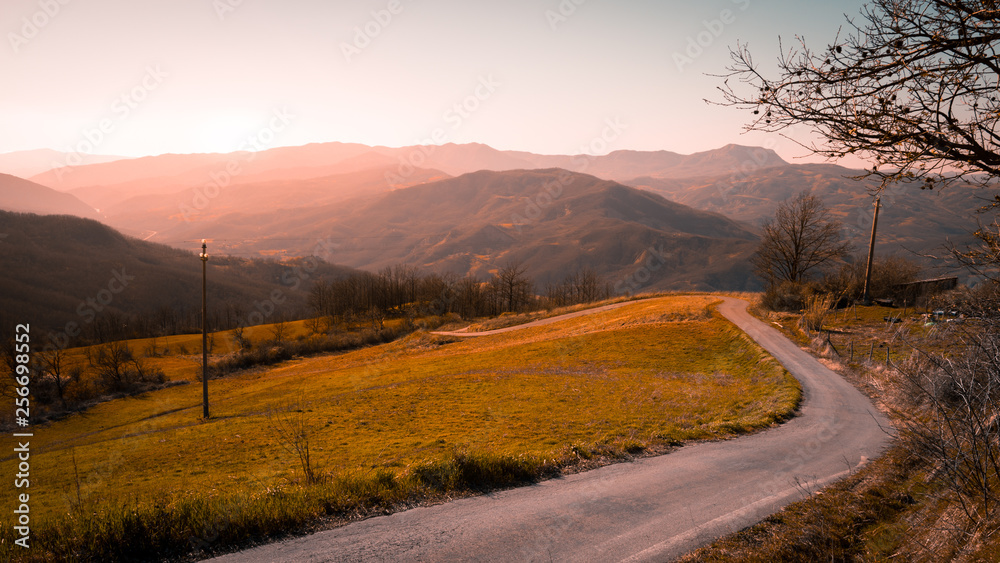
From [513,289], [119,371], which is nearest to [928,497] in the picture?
[119,371]

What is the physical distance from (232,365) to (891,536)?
6421 cm

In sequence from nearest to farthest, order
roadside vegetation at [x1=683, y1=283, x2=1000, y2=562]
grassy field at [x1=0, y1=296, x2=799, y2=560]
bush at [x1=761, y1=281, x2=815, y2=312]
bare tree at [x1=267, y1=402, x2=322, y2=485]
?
1. roadside vegetation at [x1=683, y1=283, x2=1000, y2=562]
2. grassy field at [x1=0, y1=296, x2=799, y2=560]
3. bare tree at [x1=267, y1=402, x2=322, y2=485]
4. bush at [x1=761, y1=281, x2=815, y2=312]

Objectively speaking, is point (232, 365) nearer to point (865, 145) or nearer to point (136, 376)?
point (136, 376)

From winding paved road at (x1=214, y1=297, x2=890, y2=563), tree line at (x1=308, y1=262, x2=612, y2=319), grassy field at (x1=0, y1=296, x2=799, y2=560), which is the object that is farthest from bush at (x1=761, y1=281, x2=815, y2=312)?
tree line at (x1=308, y1=262, x2=612, y2=319)

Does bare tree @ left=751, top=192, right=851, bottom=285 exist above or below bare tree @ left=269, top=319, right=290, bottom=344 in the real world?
above

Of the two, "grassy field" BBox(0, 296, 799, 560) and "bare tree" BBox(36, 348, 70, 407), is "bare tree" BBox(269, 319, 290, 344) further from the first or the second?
"bare tree" BBox(36, 348, 70, 407)

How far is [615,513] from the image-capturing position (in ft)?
26.2

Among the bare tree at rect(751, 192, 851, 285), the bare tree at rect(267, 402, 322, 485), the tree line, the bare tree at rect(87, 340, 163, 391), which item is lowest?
the bare tree at rect(87, 340, 163, 391)

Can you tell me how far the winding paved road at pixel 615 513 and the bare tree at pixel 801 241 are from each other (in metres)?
43.1

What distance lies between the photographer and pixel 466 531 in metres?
7.15

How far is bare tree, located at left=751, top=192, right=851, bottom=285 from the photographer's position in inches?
1884

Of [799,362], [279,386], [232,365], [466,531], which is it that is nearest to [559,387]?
[799,362]

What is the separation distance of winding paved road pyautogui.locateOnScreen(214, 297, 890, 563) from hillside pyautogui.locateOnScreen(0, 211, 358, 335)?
133m

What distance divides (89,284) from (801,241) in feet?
687
